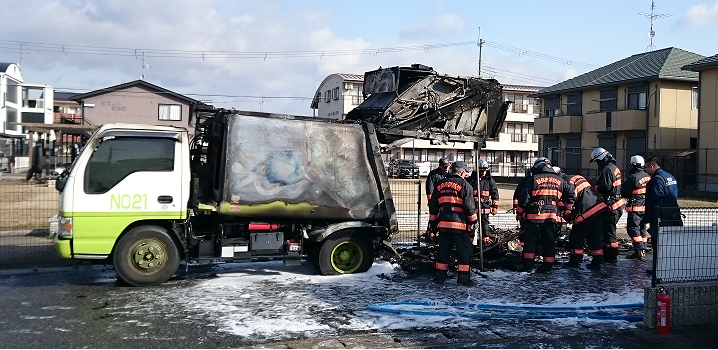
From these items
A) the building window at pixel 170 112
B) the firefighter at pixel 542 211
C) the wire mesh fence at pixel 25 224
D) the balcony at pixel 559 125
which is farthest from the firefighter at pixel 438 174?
the building window at pixel 170 112

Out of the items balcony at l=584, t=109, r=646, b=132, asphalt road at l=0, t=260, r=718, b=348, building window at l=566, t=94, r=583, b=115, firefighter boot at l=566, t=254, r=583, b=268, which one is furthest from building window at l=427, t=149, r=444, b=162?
asphalt road at l=0, t=260, r=718, b=348

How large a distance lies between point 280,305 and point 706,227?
5.18 m

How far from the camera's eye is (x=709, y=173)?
2891 centimetres

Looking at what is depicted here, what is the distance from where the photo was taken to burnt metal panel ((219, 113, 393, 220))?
8508 millimetres

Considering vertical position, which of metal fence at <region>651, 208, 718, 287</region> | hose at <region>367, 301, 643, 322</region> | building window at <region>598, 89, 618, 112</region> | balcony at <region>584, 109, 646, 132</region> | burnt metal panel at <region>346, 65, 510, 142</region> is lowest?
hose at <region>367, 301, 643, 322</region>

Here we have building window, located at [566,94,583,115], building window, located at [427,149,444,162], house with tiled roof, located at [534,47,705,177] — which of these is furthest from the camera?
building window, located at [427,149,444,162]

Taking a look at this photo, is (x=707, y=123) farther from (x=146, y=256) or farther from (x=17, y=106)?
(x=17, y=106)

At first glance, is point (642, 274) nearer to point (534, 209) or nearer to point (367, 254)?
point (534, 209)

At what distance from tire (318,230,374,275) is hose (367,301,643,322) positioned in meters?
2.05

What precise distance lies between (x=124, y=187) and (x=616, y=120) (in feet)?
110

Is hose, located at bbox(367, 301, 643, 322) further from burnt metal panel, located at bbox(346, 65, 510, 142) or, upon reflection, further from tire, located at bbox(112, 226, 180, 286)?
burnt metal panel, located at bbox(346, 65, 510, 142)

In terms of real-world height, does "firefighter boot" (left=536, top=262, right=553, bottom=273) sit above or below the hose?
above

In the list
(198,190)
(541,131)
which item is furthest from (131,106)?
(198,190)

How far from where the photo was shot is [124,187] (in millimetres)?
8188
